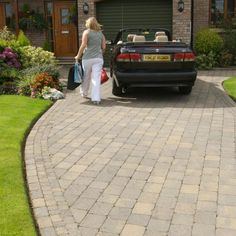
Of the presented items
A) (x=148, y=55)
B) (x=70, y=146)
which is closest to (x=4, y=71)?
(x=148, y=55)

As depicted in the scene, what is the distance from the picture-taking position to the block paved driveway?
4.26 meters

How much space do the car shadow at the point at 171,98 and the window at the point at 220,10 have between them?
6193mm

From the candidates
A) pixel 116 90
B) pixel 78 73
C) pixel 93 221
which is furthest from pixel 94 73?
pixel 93 221

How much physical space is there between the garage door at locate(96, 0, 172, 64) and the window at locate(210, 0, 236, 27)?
5.40 feet

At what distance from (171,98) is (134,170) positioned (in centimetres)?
507

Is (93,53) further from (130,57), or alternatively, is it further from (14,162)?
(14,162)

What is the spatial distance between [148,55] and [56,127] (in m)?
2.99

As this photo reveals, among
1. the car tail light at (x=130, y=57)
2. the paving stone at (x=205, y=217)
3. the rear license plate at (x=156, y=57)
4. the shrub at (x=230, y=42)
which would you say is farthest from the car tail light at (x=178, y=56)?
the shrub at (x=230, y=42)

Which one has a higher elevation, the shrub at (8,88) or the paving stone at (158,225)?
the shrub at (8,88)

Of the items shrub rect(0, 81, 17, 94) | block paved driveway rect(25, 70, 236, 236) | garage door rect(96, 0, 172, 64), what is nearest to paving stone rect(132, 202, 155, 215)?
block paved driveway rect(25, 70, 236, 236)

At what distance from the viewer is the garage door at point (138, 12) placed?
1709 centimetres

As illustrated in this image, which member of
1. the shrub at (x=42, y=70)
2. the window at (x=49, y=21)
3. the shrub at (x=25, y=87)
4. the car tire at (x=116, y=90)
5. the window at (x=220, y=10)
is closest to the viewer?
the car tire at (x=116, y=90)

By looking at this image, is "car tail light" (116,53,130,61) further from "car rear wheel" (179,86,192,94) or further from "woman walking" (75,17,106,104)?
"car rear wheel" (179,86,192,94)

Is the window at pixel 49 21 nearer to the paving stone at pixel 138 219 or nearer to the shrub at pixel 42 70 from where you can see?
the shrub at pixel 42 70
